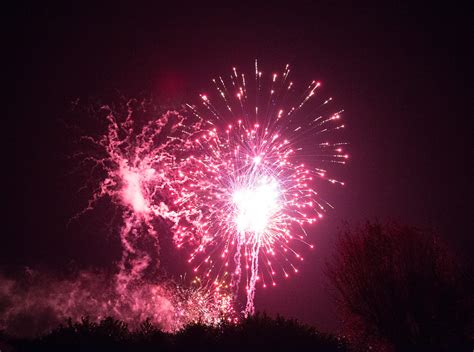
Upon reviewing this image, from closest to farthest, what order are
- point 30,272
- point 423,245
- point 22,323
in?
point 423,245 < point 22,323 < point 30,272

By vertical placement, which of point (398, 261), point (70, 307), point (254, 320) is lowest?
point (254, 320)

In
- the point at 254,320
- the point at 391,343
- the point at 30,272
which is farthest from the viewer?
the point at 30,272

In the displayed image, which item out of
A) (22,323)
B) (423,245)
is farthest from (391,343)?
(22,323)

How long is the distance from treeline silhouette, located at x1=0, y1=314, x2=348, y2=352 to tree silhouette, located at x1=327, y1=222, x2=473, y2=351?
424cm

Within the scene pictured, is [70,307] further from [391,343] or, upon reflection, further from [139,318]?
[391,343]

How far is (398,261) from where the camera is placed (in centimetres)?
1892

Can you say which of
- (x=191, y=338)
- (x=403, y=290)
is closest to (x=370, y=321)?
(x=403, y=290)

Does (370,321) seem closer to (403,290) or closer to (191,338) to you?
(403,290)

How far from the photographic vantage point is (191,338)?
45.5ft

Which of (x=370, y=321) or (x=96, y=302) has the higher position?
(x=96, y=302)

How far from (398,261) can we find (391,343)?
3.63 m

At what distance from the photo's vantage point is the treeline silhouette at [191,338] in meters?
13.6

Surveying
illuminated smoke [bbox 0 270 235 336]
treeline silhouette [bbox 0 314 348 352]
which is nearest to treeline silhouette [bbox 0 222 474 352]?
treeline silhouette [bbox 0 314 348 352]

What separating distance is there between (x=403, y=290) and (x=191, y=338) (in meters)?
9.88
